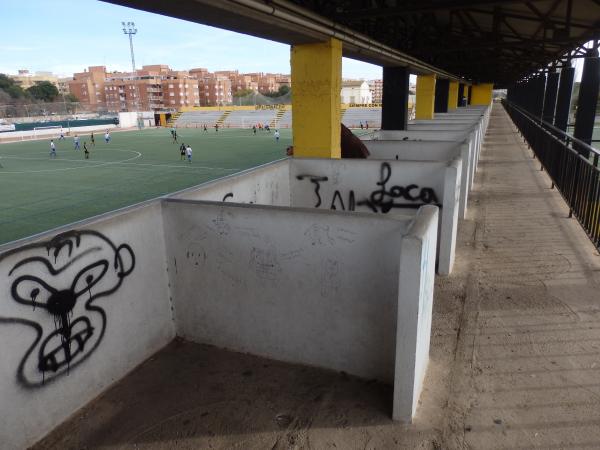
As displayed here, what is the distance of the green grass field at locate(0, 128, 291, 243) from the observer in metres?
17.7

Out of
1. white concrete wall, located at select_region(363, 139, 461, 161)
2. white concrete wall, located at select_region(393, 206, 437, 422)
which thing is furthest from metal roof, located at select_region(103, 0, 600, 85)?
white concrete wall, located at select_region(393, 206, 437, 422)

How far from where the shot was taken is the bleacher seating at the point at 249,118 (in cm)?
6912

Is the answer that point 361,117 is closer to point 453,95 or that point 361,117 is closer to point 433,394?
point 453,95

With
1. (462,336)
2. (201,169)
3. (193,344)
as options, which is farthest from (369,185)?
(201,169)

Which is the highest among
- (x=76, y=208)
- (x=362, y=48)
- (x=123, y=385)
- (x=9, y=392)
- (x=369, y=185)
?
(x=362, y=48)

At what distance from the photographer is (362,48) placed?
37.1ft

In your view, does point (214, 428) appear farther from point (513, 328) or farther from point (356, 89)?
point (356, 89)

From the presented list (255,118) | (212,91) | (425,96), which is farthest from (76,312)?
(212,91)

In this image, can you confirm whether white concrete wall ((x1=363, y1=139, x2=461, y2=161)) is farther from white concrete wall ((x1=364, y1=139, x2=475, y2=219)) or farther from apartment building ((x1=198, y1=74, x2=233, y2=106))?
apartment building ((x1=198, y1=74, x2=233, y2=106))

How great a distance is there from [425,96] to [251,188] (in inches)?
741

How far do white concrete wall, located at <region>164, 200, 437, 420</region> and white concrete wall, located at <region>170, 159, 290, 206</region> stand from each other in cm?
76

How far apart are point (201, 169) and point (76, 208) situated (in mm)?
10218

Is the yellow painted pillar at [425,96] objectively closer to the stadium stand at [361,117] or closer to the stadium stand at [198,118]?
the stadium stand at [361,117]

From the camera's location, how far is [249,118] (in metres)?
71.4
